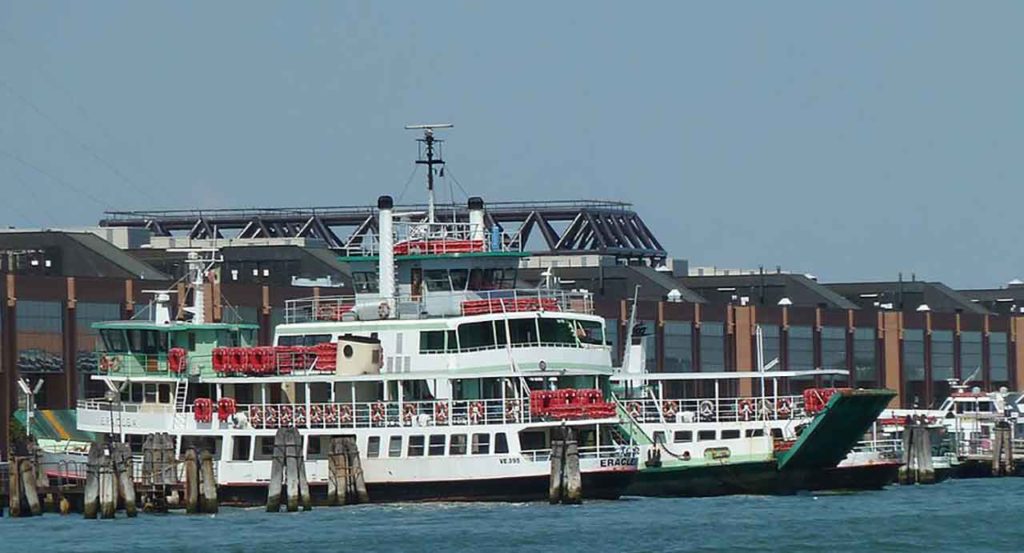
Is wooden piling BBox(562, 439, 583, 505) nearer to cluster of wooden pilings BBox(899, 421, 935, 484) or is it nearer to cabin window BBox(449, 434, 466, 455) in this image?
cabin window BBox(449, 434, 466, 455)

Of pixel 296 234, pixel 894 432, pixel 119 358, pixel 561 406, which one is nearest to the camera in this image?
pixel 561 406

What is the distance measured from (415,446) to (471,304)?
198 inches

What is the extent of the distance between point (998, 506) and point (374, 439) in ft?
67.1

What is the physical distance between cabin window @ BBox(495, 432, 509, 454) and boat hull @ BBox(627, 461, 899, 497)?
515cm

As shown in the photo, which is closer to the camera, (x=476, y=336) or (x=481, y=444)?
(x=481, y=444)

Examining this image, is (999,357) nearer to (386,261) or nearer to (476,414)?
(386,261)

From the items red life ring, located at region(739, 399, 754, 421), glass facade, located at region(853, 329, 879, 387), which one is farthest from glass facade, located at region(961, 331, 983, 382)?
red life ring, located at region(739, 399, 754, 421)

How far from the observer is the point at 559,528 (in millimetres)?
71250

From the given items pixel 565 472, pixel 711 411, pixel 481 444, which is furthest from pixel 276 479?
pixel 711 411

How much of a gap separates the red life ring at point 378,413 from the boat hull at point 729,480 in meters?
8.48

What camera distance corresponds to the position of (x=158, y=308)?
282ft

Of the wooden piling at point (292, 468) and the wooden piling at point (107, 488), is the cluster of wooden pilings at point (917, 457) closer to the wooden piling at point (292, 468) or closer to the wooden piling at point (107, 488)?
the wooden piling at point (292, 468)

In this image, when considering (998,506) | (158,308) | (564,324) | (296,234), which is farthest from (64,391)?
(296,234)

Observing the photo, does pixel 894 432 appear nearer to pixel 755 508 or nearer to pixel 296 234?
pixel 755 508
